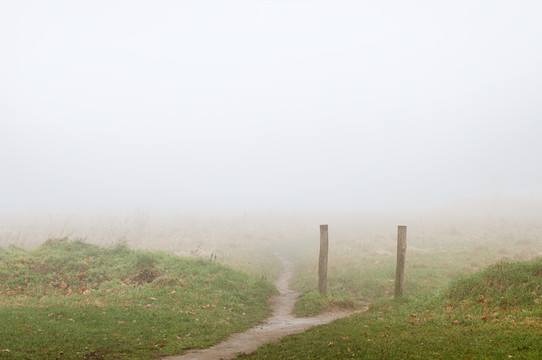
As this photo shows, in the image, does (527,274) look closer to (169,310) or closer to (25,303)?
(169,310)

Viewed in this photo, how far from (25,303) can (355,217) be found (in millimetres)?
78697

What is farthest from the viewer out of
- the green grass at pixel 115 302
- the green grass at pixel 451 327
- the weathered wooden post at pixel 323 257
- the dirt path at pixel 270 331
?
the weathered wooden post at pixel 323 257

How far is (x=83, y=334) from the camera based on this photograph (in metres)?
14.7

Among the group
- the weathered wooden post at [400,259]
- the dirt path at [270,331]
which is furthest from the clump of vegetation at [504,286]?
the dirt path at [270,331]

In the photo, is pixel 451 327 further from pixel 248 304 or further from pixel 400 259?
pixel 248 304

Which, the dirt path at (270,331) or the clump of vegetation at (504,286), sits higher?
the clump of vegetation at (504,286)

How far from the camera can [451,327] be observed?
42.2 ft

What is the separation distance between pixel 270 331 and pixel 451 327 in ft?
29.0

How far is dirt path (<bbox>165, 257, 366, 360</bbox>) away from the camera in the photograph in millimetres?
13534

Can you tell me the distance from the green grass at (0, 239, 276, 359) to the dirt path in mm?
739

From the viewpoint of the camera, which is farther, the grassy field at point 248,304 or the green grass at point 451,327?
the grassy field at point 248,304

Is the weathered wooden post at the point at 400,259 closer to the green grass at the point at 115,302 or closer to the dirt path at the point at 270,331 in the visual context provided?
the dirt path at the point at 270,331

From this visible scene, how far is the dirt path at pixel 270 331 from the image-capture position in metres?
13.5

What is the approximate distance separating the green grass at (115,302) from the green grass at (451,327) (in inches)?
212
